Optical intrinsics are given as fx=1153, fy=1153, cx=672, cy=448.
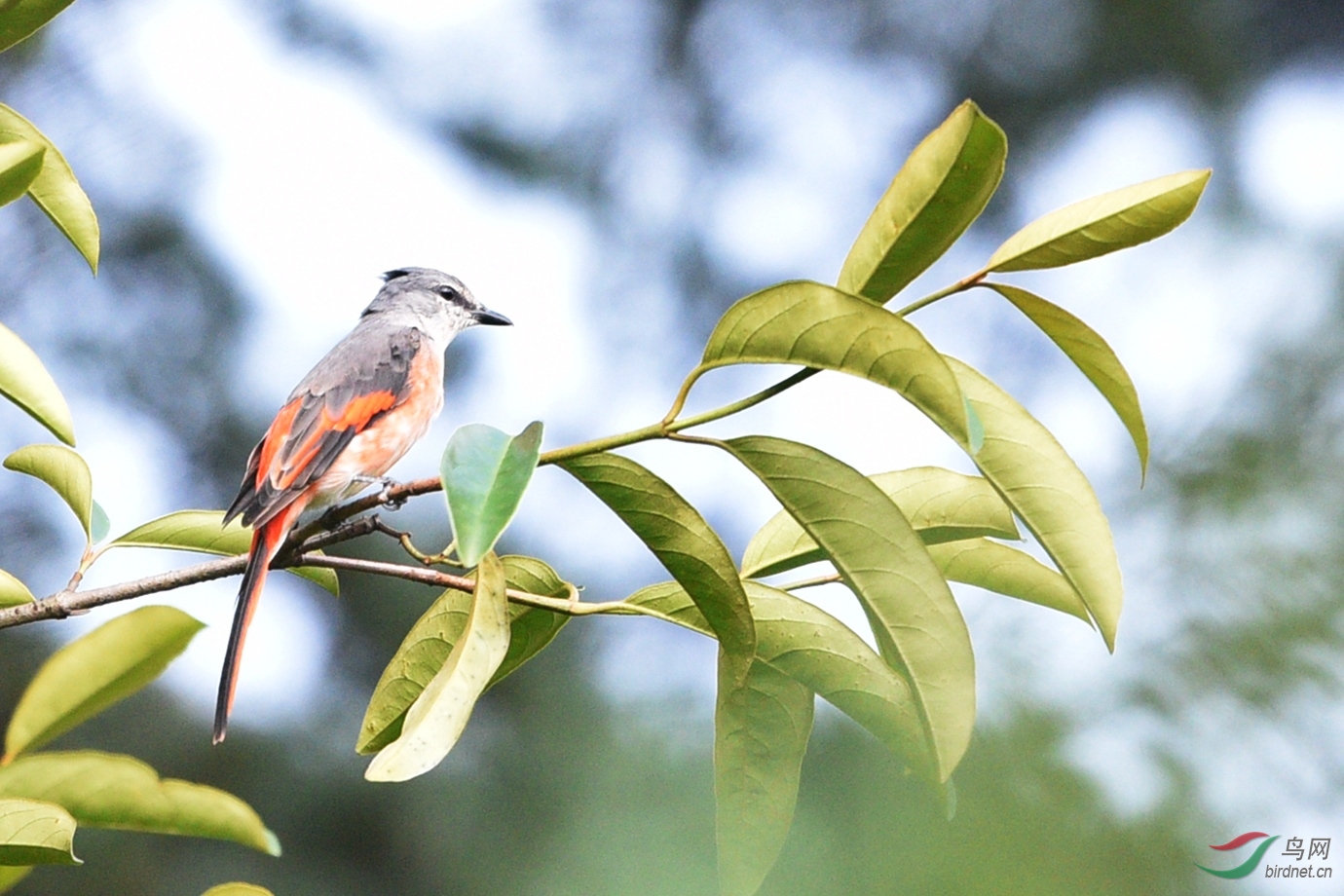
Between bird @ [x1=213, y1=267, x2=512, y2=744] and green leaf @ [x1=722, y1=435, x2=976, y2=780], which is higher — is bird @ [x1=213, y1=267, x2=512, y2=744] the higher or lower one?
the higher one

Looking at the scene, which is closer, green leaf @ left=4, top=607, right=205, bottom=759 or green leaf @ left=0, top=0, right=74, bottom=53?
green leaf @ left=4, top=607, right=205, bottom=759

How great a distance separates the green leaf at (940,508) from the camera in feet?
3.22

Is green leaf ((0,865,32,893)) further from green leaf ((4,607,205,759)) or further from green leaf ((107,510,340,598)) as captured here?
green leaf ((107,510,340,598))

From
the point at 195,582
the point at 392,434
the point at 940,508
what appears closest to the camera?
the point at 195,582

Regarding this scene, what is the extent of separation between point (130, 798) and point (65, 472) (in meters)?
0.68

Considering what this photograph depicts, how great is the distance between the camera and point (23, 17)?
84cm

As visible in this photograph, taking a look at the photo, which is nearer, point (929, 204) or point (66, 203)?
point (929, 204)

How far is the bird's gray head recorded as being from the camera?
8.31ft

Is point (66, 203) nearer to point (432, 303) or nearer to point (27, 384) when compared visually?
point (27, 384)

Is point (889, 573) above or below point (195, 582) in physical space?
above

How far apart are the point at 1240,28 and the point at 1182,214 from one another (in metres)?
7.00

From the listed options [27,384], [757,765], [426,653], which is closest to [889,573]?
[757,765]

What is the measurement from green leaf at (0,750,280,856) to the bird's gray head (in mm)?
2017

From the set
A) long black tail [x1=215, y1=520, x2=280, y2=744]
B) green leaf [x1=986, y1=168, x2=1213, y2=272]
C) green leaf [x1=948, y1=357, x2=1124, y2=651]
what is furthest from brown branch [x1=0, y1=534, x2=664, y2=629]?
green leaf [x1=986, y1=168, x2=1213, y2=272]
